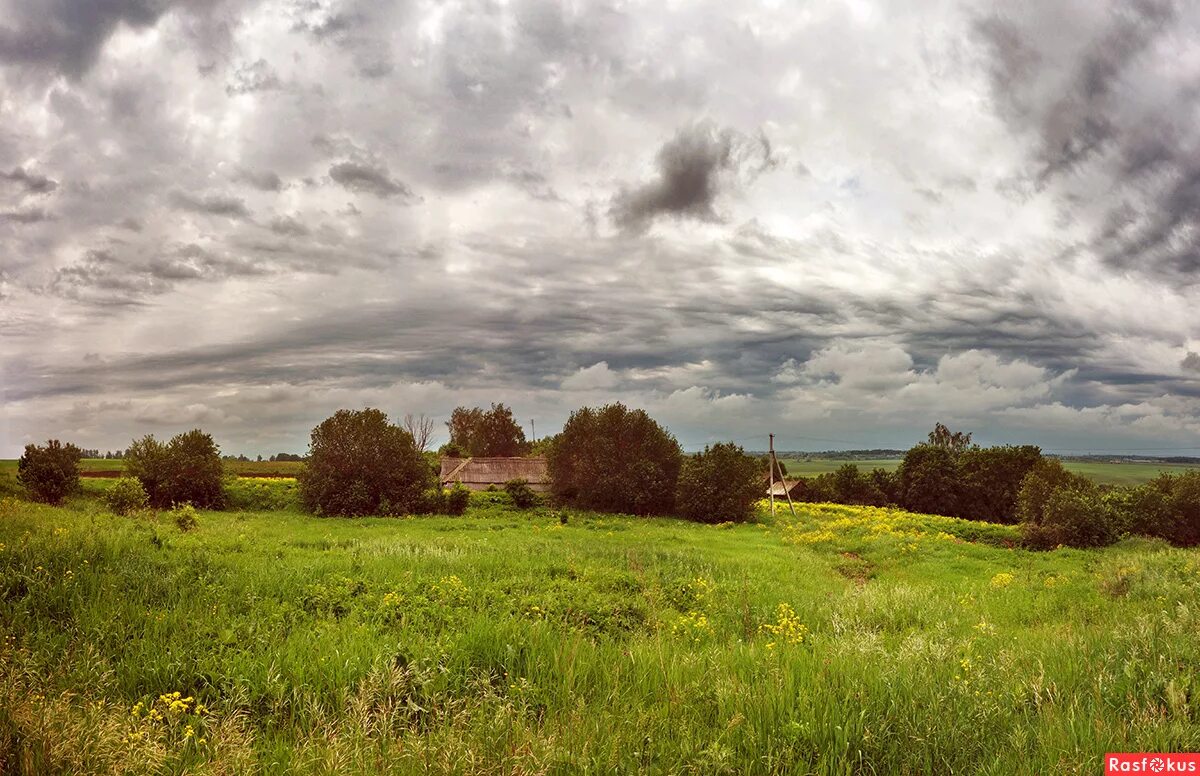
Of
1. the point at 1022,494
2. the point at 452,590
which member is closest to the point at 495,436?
the point at 1022,494

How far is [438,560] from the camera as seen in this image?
47.5 ft

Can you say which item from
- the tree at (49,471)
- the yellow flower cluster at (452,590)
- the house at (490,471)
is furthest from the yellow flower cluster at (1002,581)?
the house at (490,471)

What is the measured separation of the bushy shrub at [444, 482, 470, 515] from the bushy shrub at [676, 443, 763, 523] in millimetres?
16703

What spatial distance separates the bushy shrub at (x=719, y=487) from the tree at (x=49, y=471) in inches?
1596

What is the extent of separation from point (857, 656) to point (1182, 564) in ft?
54.1

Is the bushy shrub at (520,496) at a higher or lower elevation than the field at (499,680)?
lower

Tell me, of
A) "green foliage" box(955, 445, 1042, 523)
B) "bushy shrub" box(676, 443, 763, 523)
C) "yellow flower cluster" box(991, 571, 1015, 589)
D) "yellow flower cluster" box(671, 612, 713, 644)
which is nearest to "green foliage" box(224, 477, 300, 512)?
"bushy shrub" box(676, 443, 763, 523)

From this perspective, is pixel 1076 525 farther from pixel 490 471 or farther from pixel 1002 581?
pixel 490 471

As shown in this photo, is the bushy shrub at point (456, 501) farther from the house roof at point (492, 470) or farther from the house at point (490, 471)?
the house roof at point (492, 470)

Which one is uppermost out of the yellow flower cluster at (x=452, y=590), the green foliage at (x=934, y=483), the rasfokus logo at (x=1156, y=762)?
the rasfokus logo at (x=1156, y=762)

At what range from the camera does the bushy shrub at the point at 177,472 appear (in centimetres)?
4203

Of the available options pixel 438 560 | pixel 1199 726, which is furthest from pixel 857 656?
pixel 438 560

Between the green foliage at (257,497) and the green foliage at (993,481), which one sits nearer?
the green foliage at (257,497)

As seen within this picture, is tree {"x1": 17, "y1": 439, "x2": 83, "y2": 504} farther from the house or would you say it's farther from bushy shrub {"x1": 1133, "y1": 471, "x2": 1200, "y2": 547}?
bushy shrub {"x1": 1133, "y1": 471, "x2": 1200, "y2": 547}
